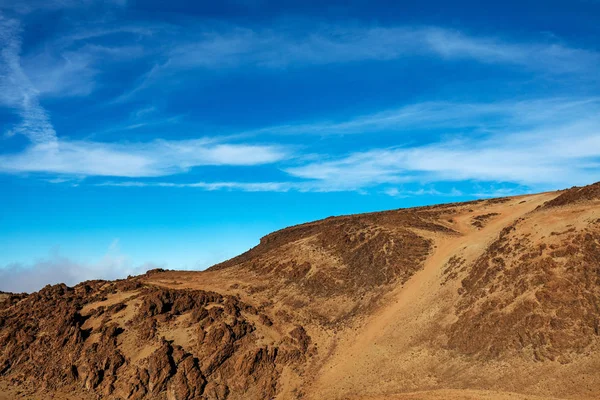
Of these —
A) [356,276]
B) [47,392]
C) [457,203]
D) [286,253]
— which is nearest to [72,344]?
[47,392]

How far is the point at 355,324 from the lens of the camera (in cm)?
4753

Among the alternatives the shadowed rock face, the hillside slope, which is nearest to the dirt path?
the hillside slope

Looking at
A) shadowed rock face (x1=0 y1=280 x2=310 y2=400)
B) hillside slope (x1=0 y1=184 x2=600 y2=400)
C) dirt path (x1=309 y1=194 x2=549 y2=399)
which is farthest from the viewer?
shadowed rock face (x1=0 y1=280 x2=310 y2=400)

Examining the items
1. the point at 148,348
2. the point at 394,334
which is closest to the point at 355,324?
the point at 394,334

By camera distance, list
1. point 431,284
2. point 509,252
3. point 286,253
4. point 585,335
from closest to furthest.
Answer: point 585,335 → point 509,252 → point 431,284 → point 286,253

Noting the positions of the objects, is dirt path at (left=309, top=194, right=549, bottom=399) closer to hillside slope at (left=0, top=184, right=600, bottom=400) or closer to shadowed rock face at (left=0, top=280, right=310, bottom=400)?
hillside slope at (left=0, top=184, right=600, bottom=400)

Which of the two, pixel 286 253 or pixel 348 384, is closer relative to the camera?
pixel 348 384

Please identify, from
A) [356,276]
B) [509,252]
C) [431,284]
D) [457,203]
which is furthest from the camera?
[457,203]

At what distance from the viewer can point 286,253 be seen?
207ft

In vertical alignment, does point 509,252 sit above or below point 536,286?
above

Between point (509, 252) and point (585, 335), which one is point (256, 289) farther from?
point (585, 335)

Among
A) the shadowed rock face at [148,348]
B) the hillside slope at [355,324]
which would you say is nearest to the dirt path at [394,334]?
the hillside slope at [355,324]

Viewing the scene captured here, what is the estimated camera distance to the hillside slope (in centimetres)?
3578

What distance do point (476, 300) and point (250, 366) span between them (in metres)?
23.9
